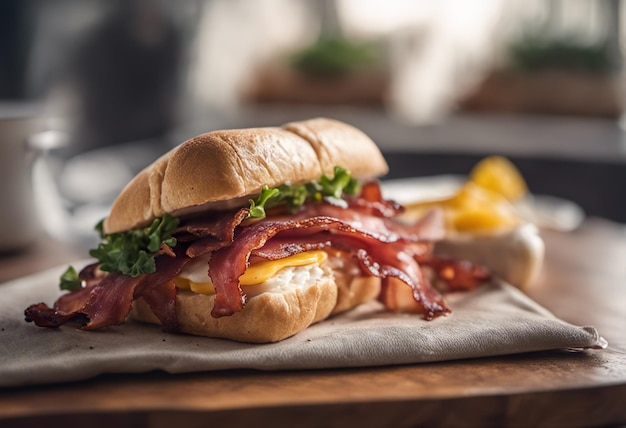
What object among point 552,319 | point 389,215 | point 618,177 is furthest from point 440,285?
point 618,177

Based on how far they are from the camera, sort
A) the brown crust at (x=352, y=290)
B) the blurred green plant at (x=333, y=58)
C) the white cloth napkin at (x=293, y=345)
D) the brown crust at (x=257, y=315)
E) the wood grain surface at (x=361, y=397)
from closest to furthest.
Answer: the wood grain surface at (x=361, y=397) → the white cloth napkin at (x=293, y=345) → the brown crust at (x=257, y=315) → the brown crust at (x=352, y=290) → the blurred green plant at (x=333, y=58)

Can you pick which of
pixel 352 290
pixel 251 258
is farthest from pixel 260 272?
pixel 352 290

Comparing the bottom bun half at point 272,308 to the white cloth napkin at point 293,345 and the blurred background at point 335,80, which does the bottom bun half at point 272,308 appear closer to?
the white cloth napkin at point 293,345

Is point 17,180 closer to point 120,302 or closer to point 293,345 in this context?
point 120,302

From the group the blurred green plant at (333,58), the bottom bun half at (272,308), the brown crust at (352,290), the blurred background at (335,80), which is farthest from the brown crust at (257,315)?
the blurred green plant at (333,58)

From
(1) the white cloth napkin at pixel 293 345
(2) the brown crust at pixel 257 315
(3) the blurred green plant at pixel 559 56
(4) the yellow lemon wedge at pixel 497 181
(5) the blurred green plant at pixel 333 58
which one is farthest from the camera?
(5) the blurred green plant at pixel 333 58

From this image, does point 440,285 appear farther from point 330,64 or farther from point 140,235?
point 330,64
